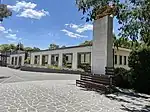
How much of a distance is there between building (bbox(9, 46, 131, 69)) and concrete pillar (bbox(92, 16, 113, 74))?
14.0 m

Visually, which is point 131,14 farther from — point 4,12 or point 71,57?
point 71,57

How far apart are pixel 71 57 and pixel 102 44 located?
23.9m

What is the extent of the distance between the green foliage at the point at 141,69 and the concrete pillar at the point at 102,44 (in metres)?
1.49

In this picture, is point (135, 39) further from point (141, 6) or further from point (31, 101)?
point (31, 101)

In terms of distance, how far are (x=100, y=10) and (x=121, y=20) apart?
70.3 inches

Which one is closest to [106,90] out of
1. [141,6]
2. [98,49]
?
[98,49]

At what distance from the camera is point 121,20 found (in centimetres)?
1145

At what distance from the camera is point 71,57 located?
119 feet

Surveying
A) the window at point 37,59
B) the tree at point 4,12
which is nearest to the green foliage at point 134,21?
the tree at point 4,12

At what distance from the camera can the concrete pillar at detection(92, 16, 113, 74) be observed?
12.1m

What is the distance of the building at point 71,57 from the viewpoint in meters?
32.7

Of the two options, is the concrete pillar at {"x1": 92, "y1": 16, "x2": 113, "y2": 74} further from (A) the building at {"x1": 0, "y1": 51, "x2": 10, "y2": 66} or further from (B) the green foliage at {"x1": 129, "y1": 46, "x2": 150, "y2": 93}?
(A) the building at {"x1": 0, "y1": 51, "x2": 10, "y2": 66}

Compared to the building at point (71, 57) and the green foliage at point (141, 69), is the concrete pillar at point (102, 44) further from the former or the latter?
the building at point (71, 57)

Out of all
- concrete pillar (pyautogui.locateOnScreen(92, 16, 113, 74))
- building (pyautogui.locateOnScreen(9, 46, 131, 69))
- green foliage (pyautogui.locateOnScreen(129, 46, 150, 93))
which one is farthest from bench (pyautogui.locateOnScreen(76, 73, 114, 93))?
building (pyautogui.locateOnScreen(9, 46, 131, 69))
